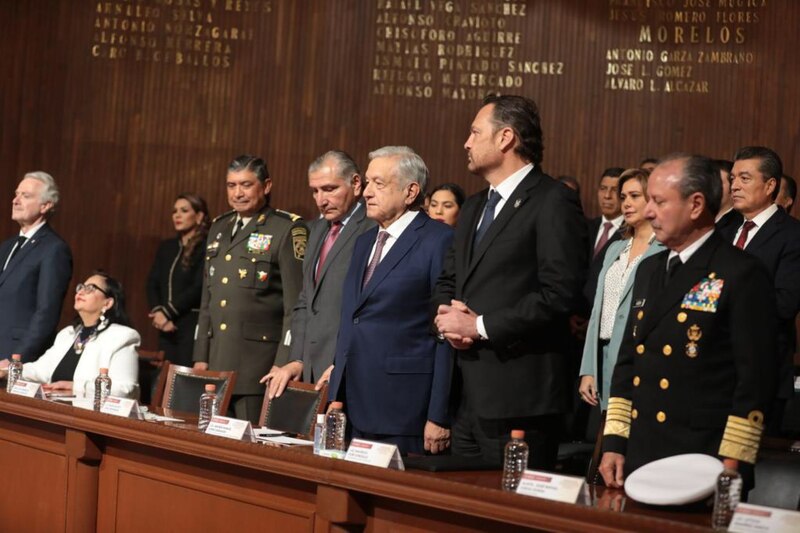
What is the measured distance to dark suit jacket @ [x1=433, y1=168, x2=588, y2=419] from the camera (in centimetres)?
301

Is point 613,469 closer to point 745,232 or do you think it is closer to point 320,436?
point 320,436

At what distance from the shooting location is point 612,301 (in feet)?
13.9

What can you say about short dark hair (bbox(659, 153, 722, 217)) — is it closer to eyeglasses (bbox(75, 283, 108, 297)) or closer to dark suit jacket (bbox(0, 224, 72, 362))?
eyeglasses (bbox(75, 283, 108, 297))

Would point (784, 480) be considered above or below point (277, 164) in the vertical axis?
below

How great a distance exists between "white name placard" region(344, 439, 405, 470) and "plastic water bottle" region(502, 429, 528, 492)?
25 centimetres

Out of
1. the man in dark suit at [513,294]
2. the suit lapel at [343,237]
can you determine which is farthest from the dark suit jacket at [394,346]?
the suit lapel at [343,237]

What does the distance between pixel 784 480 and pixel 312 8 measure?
526 cm

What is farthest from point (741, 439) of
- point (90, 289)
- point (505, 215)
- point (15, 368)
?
point (90, 289)

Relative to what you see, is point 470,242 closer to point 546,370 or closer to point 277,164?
point 546,370

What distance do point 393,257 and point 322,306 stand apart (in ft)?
2.25

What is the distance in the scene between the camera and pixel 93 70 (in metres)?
7.52

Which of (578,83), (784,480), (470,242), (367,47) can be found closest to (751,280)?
(784,480)

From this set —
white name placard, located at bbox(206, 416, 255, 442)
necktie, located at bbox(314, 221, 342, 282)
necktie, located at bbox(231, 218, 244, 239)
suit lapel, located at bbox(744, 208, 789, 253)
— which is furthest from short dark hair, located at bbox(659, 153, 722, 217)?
necktie, located at bbox(231, 218, 244, 239)

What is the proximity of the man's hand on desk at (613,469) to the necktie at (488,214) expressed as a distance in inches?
32.4
